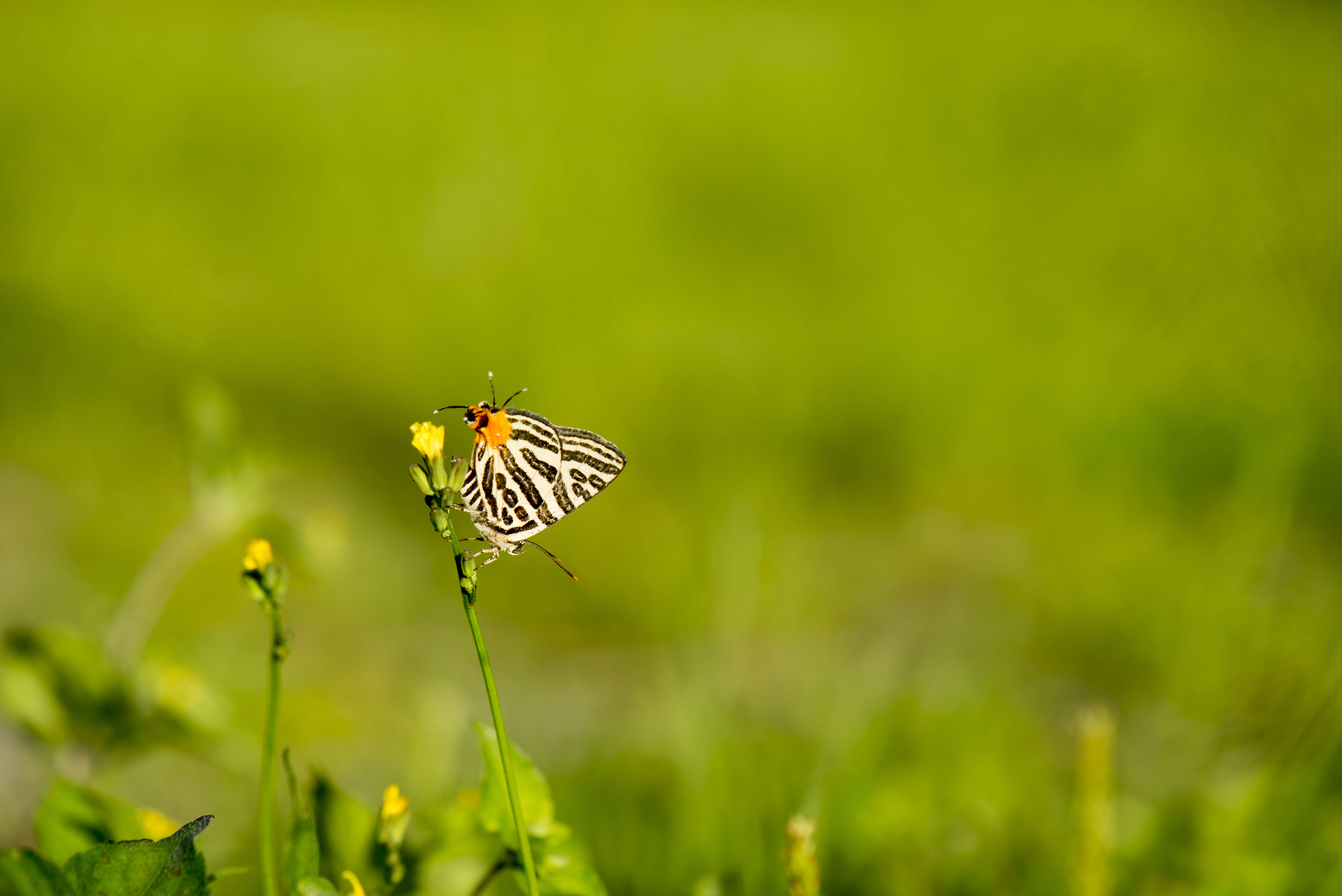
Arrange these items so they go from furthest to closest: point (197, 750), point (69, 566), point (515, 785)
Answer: point (69, 566)
point (197, 750)
point (515, 785)

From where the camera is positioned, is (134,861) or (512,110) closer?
(134,861)

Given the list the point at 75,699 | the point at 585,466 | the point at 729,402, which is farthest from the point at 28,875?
the point at 729,402

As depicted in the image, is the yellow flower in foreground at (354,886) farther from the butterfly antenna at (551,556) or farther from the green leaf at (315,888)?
the butterfly antenna at (551,556)

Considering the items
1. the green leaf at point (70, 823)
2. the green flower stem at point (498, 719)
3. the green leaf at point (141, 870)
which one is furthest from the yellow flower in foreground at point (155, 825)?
the green flower stem at point (498, 719)

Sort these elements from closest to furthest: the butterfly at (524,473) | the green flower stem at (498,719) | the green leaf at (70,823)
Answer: the green flower stem at (498,719), the green leaf at (70,823), the butterfly at (524,473)

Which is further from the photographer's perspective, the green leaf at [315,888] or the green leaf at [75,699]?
the green leaf at [75,699]

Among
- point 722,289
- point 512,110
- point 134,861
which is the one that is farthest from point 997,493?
point 134,861

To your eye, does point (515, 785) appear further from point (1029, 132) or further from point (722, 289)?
point (722, 289)
